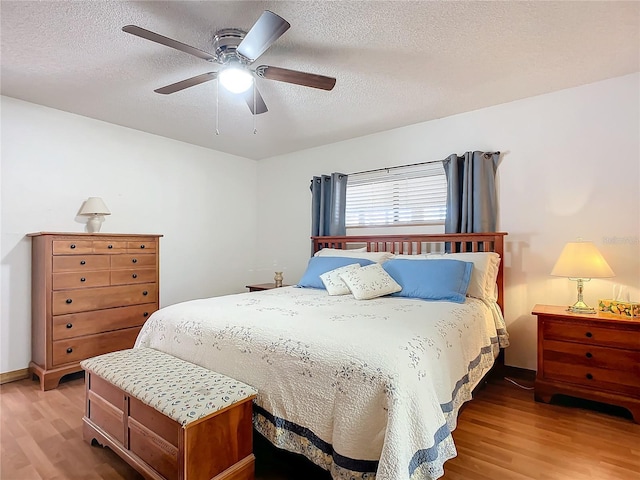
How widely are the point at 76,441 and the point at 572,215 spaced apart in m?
3.80

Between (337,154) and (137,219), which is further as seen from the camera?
(337,154)

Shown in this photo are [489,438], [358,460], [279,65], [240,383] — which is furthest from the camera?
[279,65]

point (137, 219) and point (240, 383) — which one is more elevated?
point (137, 219)

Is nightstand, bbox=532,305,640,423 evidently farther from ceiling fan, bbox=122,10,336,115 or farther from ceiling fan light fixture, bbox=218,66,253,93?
ceiling fan light fixture, bbox=218,66,253,93

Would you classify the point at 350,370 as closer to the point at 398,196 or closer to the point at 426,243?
the point at 426,243

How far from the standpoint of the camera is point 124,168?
12.0ft

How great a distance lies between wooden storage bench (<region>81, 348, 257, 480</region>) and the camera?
1390 millimetres

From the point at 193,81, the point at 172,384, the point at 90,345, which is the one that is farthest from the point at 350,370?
the point at 90,345

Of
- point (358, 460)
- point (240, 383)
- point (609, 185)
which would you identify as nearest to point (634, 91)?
point (609, 185)

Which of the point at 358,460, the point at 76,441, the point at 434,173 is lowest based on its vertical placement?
the point at 76,441

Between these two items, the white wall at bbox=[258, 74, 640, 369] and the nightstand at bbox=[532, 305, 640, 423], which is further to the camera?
the white wall at bbox=[258, 74, 640, 369]

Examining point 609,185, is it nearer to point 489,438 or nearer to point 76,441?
point 489,438

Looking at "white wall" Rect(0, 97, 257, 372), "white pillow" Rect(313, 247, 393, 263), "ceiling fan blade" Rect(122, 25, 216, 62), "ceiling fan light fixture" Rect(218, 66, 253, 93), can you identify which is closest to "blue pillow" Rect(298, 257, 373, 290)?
"white pillow" Rect(313, 247, 393, 263)

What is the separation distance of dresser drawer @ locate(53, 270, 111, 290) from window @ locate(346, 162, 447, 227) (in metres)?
2.56
